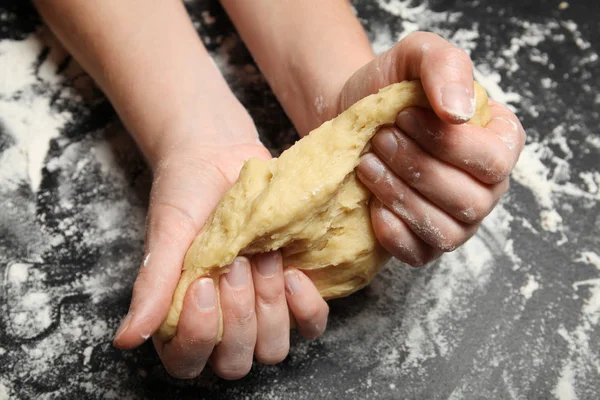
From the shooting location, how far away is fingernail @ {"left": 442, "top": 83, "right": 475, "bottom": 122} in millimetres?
792

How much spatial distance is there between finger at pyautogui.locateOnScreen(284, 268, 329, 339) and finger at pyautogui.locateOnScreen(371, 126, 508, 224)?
0.85ft

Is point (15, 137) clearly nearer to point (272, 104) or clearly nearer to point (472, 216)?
point (272, 104)

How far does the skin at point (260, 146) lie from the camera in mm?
901

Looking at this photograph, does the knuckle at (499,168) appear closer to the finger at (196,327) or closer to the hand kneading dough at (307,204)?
the hand kneading dough at (307,204)

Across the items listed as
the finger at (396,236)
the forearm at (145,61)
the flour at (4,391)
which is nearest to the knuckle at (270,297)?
the finger at (396,236)

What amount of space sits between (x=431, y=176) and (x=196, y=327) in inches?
18.1

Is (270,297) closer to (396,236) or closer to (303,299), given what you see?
(303,299)

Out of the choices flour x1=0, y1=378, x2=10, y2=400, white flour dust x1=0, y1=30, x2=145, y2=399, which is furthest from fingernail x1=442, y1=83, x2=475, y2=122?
flour x1=0, y1=378, x2=10, y2=400

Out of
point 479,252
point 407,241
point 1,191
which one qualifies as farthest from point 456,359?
point 1,191

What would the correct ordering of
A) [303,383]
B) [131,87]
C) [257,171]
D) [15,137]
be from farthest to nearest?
1. [15,137]
2. [131,87]
3. [303,383]
4. [257,171]

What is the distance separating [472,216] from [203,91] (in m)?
0.68

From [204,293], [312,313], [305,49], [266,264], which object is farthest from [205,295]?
[305,49]

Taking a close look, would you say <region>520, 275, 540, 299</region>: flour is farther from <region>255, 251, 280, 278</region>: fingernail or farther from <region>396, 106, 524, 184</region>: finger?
<region>255, 251, 280, 278</region>: fingernail

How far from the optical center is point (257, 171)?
96 cm
